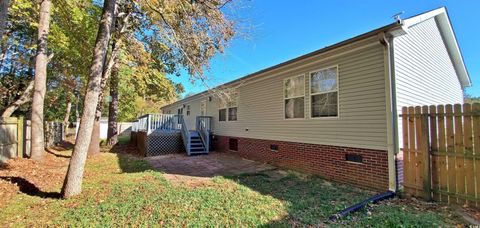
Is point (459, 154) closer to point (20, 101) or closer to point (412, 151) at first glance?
point (412, 151)

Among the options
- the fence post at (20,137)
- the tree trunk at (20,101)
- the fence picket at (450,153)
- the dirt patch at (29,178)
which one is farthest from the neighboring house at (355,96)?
the tree trunk at (20,101)

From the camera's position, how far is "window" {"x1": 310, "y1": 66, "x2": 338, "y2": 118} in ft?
21.0

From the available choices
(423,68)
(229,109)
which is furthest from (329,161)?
(229,109)

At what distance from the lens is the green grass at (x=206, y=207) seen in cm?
371

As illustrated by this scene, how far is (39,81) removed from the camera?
8.28 metres

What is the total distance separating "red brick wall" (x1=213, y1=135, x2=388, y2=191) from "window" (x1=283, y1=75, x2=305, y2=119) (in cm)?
98

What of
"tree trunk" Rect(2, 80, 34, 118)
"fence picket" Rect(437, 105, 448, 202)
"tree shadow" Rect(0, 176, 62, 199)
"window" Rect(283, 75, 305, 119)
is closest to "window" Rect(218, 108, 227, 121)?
"window" Rect(283, 75, 305, 119)

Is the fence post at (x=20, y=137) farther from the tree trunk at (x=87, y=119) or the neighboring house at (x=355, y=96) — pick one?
the neighboring house at (x=355, y=96)

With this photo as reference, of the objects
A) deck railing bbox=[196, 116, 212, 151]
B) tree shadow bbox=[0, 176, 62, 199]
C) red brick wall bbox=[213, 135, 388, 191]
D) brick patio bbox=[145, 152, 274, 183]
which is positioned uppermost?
deck railing bbox=[196, 116, 212, 151]

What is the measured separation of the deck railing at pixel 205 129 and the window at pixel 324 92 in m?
6.49

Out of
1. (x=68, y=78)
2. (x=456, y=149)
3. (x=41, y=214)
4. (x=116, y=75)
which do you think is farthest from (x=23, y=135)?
(x=456, y=149)

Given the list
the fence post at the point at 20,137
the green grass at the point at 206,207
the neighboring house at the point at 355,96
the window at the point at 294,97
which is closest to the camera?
the green grass at the point at 206,207

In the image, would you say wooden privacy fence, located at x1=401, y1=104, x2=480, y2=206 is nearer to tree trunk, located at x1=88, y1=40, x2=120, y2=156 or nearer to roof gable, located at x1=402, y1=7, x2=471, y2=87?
roof gable, located at x1=402, y1=7, x2=471, y2=87

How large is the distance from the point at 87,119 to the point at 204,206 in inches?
124
